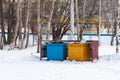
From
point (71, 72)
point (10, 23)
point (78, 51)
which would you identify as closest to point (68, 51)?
point (78, 51)

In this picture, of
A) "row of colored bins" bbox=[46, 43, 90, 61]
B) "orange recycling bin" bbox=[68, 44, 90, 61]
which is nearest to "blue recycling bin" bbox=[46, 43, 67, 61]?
"row of colored bins" bbox=[46, 43, 90, 61]

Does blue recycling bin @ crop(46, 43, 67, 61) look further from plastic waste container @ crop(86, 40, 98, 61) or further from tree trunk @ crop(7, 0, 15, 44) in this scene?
tree trunk @ crop(7, 0, 15, 44)

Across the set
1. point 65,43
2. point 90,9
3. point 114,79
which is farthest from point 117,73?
point 90,9

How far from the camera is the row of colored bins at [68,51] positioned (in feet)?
50.5

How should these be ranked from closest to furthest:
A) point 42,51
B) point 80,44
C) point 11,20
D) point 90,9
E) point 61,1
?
1. point 80,44
2. point 42,51
3. point 11,20
4. point 61,1
5. point 90,9

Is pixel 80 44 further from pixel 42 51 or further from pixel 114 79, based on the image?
pixel 114 79

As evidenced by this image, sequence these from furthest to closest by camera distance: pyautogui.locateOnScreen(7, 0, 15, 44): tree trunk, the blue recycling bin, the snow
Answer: pyautogui.locateOnScreen(7, 0, 15, 44): tree trunk
the blue recycling bin
the snow

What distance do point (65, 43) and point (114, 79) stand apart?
6.18m

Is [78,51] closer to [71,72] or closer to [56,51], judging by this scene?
[56,51]

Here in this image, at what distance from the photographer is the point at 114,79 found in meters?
10.4

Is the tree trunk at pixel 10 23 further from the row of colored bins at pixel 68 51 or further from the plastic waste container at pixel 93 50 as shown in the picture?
the plastic waste container at pixel 93 50

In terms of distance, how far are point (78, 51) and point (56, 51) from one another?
1062mm

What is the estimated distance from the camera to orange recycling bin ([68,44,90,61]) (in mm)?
15349

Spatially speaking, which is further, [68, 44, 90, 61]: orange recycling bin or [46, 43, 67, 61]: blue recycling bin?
[46, 43, 67, 61]: blue recycling bin
